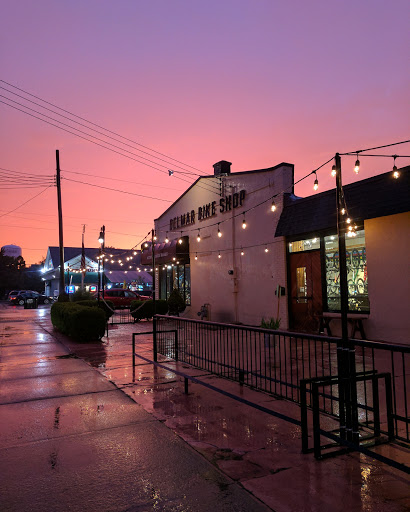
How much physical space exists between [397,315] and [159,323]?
999cm

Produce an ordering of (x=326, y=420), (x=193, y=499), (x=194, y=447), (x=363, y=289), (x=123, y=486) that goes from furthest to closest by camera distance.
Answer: (x=363, y=289) → (x=326, y=420) → (x=194, y=447) → (x=123, y=486) → (x=193, y=499)

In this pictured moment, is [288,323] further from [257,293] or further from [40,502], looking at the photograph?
[40,502]

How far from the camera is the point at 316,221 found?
13.0 meters

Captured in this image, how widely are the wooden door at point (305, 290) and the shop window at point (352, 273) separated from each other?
0.41 metres

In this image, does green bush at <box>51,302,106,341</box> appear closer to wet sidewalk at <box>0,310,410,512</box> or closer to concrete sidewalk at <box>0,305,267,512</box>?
wet sidewalk at <box>0,310,410,512</box>

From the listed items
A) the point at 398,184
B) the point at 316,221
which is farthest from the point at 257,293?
the point at 398,184

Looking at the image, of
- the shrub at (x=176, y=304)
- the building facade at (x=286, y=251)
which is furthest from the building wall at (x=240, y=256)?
the shrub at (x=176, y=304)

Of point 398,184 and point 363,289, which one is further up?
point 398,184

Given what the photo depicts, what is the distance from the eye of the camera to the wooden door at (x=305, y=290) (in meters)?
13.7

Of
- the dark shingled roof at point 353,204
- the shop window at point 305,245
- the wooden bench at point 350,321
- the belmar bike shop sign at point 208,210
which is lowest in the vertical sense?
the wooden bench at point 350,321

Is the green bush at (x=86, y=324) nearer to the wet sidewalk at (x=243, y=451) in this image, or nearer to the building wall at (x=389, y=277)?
the wet sidewalk at (x=243, y=451)

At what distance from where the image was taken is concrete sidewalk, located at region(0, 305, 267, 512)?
10.4ft

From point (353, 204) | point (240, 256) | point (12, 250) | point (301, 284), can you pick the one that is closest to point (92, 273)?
point (240, 256)

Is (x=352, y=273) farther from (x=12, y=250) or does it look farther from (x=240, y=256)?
(x=12, y=250)
